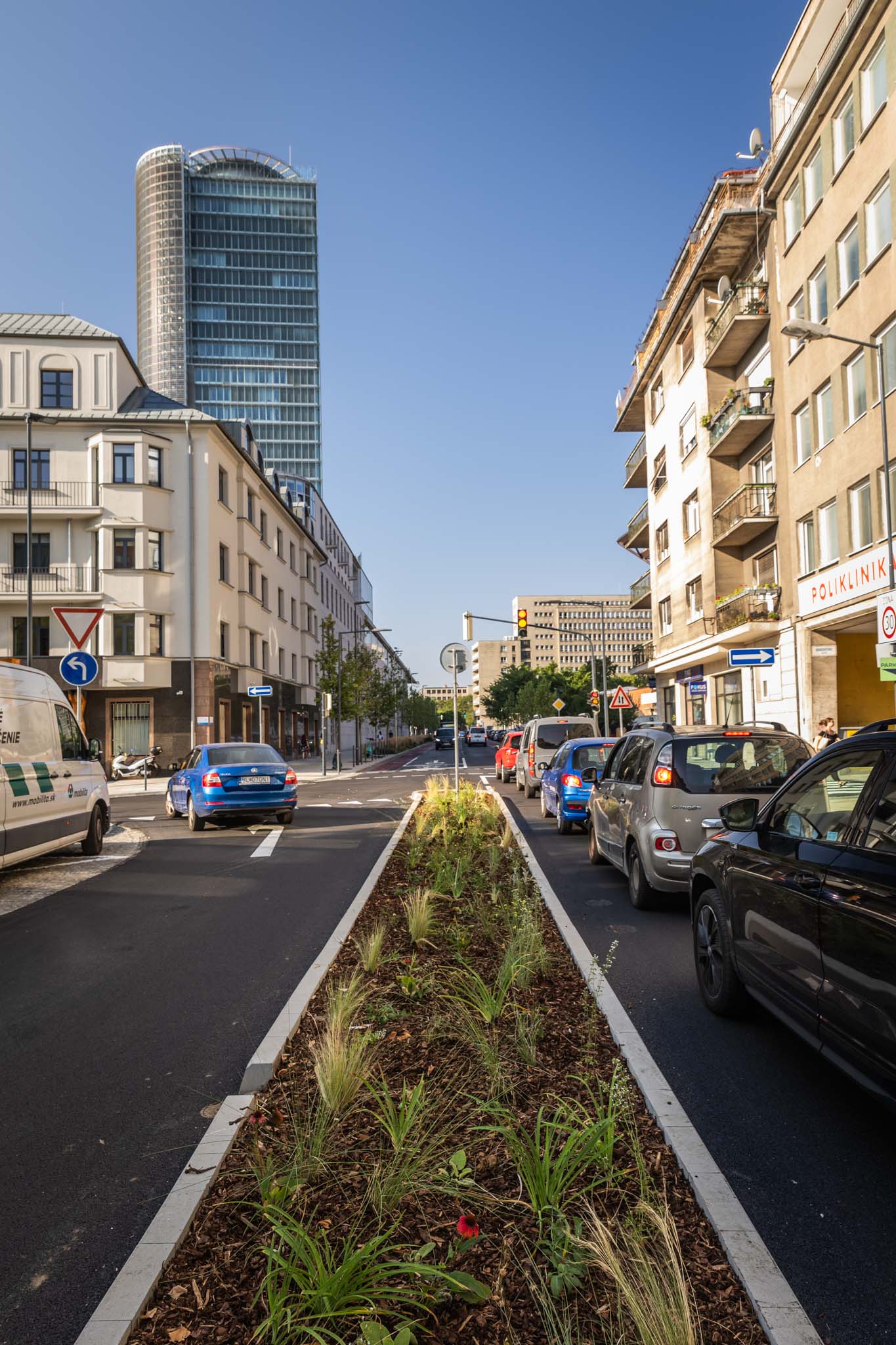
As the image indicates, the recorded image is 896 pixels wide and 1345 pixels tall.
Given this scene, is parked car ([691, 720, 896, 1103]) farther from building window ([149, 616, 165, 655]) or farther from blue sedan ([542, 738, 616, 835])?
building window ([149, 616, 165, 655])

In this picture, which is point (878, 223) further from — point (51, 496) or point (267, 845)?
point (51, 496)

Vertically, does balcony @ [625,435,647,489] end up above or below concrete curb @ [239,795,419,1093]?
above

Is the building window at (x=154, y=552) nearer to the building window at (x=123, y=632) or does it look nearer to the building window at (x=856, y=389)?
the building window at (x=123, y=632)

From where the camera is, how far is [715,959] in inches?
207

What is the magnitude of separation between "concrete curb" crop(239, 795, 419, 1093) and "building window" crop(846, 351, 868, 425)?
1737cm

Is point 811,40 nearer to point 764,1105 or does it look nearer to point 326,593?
point 764,1105

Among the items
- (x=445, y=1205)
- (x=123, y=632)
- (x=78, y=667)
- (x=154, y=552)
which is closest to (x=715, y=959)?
(x=445, y=1205)

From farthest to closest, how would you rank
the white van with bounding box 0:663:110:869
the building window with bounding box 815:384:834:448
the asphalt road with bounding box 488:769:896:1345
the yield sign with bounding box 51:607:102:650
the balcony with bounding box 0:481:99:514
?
1. the balcony with bounding box 0:481:99:514
2. the building window with bounding box 815:384:834:448
3. the yield sign with bounding box 51:607:102:650
4. the white van with bounding box 0:663:110:869
5. the asphalt road with bounding box 488:769:896:1345

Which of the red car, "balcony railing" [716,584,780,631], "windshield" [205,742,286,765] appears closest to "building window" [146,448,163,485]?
the red car

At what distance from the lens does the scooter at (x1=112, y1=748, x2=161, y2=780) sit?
36125 mm

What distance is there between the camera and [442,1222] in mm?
2842

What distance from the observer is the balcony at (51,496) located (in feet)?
124

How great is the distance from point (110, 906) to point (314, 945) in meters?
3.07

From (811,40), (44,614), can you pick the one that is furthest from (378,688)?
(811,40)
